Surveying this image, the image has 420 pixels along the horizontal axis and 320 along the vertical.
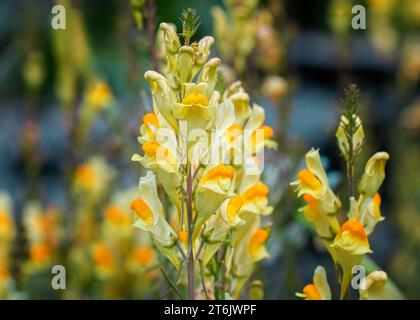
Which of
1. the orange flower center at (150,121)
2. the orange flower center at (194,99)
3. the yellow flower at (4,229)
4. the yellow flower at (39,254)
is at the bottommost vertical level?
the yellow flower at (39,254)

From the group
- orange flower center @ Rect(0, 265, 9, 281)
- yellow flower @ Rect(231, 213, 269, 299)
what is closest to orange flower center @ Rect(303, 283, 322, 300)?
yellow flower @ Rect(231, 213, 269, 299)

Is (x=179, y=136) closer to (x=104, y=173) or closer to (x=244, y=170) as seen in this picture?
(x=244, y=170)

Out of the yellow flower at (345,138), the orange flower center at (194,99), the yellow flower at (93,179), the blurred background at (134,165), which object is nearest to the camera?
the orange flower center at (194,99)

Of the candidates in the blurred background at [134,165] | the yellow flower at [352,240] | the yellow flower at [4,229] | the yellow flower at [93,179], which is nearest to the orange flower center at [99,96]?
the blurred background at [134,165]

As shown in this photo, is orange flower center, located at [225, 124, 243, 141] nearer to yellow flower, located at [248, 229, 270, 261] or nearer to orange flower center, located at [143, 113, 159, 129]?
orange flower center, located at [143, 113, 159, 129]

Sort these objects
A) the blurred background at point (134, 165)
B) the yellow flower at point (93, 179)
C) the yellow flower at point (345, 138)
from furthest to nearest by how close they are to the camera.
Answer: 1. the yellow flower at point (93, 179)
2. the blurred background at point (134, 165)
3. the yellow flower at point (345, 138)

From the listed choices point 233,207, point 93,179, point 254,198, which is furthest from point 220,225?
point 93,179

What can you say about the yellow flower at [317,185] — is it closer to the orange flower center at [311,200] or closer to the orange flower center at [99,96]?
the orange flower center at [311,200]

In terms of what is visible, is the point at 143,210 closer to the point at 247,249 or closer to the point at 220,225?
the point at 220,225
